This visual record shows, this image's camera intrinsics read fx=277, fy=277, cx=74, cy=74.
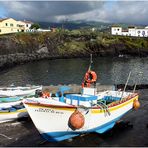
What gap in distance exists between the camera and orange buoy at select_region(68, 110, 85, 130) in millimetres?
15523

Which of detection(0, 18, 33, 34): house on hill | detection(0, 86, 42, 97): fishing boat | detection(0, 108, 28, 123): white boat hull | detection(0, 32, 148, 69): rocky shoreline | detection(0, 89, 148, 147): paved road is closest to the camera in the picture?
detection(0, 89, 148, 147): paved road

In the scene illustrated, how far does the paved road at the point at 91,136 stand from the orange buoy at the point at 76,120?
194 centimetres

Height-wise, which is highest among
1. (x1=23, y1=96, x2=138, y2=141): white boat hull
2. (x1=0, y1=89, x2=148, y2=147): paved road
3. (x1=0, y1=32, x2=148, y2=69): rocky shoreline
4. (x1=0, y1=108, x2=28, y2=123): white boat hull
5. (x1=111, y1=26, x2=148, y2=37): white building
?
(x1=111, y1=26, x2=148, y2=37): white building

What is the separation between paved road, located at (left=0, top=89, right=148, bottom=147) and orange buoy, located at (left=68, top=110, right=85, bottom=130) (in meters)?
1.94

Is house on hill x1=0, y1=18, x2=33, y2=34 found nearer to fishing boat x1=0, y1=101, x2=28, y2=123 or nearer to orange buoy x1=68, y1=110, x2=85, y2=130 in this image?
fishing boat x1=0, y1=101, x2=28, y2=123

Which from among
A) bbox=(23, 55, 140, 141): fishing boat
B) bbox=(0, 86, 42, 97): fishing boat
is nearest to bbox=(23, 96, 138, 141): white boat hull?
bbox=(23, 55, 140, 141): fishing boat

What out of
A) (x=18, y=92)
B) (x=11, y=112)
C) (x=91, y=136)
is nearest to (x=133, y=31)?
(x=18, y=92)

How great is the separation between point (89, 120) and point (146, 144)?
386 centimetres

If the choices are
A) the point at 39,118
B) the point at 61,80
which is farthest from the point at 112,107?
the point at 61,80

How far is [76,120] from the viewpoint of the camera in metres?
15.5

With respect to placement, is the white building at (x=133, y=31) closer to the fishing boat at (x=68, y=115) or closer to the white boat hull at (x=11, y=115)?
Result: the white boat hull at (x=11, y=115)

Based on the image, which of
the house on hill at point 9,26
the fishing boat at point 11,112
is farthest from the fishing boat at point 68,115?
the house on hill at point 9,26

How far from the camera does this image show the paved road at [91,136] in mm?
17344

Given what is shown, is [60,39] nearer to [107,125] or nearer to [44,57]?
[44,57]
